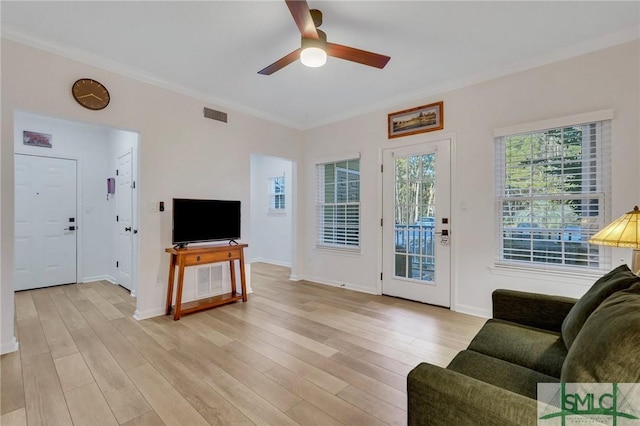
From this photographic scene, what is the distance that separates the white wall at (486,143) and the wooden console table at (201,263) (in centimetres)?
161

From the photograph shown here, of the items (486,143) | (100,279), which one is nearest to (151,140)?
(100,279)

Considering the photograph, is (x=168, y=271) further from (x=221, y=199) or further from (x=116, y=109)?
(x=116, y=109)

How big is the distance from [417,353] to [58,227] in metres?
5.63

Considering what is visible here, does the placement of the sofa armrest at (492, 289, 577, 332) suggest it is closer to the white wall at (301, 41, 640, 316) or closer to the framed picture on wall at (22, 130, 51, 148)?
the white wall at (301, 41, 640, 316)

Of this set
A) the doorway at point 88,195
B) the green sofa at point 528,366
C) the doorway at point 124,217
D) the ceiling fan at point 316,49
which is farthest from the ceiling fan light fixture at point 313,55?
the doorway at point 124,217

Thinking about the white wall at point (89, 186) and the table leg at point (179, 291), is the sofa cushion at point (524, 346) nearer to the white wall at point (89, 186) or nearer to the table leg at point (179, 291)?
the table leg at point (179, 291)

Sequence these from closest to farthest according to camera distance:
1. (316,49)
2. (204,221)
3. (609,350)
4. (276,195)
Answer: (609,350), (316,49), (204,221), (276,195)

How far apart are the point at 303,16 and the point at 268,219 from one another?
5274mm

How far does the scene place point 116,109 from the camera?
311cm

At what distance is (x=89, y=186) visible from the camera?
497 cm

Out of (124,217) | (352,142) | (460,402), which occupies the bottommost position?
(460,402)

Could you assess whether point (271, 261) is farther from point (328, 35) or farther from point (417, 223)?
point (328, 35)

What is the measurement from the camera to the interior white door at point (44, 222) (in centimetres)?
438

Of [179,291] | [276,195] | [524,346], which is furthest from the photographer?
[276,195]
